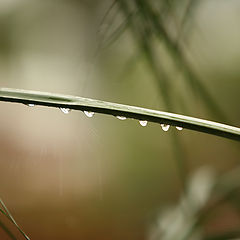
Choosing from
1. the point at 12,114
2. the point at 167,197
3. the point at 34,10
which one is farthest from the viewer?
the point at 34,10

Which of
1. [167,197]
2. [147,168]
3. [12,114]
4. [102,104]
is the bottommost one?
[102,104]

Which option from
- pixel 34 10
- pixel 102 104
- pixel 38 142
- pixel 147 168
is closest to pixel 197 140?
pixel 147 168

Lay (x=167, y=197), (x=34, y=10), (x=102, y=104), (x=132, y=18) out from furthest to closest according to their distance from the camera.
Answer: (x=34, y=10) → (x=167, y=197) → (x=132, y=18) → (x=102, y=104)

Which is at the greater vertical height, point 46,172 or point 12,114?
point 12,114

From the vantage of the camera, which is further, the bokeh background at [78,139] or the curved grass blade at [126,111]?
the bokeh background at [78,139]

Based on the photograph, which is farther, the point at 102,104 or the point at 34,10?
the point at 34,10

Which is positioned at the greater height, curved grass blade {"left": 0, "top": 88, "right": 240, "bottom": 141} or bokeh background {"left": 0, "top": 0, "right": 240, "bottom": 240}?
bokeh background {"left": 0, "top": 0, "right": 240, "bottom": 240}

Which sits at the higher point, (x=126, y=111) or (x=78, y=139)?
(x=78, y=139)

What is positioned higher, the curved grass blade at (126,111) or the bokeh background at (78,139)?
the bokeh background at (78,139)

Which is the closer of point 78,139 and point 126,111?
point 126,111

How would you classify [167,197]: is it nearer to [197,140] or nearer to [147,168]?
[147,168]

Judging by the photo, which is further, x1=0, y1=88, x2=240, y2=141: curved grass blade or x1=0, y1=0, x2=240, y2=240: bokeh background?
x1=0, y1=0, x2=240, y2=240: bokeh background
